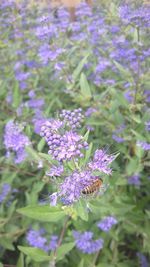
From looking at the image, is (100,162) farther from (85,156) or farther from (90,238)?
(90,238)

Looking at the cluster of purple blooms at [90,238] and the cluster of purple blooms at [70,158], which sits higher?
the cluster of purple blooms at [70,158]

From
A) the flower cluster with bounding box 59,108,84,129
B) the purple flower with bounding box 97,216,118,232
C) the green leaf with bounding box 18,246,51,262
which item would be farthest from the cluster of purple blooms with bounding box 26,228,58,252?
the flower cluster with bounding box 59,108,84,129

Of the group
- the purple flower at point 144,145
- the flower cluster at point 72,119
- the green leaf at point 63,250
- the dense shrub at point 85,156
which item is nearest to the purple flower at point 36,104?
the dense shrub at point 85,156

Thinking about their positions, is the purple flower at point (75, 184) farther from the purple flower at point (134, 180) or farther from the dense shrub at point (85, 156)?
the purple flower at point (134, 180)

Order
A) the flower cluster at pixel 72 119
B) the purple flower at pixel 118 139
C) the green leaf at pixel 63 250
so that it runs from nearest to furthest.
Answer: the flower cluster at pixel 72 119 < the green leaf at pixel 63 250 < the purple flower at pixel 118 139

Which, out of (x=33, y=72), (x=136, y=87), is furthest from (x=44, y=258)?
(x=33, y=72)

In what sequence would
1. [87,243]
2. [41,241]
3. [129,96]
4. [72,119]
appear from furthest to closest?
[129,96], [41,241], [87,243], [72,119]

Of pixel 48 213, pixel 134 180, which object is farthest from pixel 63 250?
pixel 134 180

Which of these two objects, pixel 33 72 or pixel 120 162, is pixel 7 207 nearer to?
pixel 120 162
